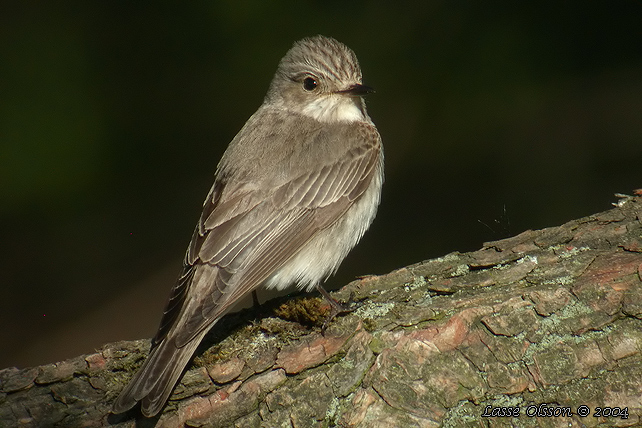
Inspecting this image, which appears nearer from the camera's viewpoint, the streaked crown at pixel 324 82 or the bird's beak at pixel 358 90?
the bird's beak at pixel 358 90

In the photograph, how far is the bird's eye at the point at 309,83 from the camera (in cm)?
462

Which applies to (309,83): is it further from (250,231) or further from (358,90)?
(250,231)

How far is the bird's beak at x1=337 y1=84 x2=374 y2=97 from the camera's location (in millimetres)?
4319

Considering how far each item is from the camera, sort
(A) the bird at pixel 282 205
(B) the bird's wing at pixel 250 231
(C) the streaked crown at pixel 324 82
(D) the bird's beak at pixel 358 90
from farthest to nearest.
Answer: (C) the streaked crown at pixel 324 82, (D) the bird's beak at pixel 358 90, (B) the bird's wing at pixel 250 231, (A) the bird at pixel 282 205

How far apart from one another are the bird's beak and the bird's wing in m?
0.25

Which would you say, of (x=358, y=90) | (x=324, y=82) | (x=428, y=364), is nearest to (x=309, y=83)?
(x=324, y=82)

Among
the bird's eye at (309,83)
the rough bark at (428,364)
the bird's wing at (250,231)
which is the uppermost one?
the bird's eye at (309,83)

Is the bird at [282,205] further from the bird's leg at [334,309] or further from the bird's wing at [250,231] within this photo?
the bird's leg at [334,309]

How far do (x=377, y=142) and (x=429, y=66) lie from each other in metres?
1.61

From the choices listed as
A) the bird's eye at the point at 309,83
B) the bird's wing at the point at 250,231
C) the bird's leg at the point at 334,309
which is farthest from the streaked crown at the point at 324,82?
the bird's leg at the point at 334,309

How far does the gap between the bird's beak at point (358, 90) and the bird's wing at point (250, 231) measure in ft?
0.82

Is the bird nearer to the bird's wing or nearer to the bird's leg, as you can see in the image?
the bird's wing

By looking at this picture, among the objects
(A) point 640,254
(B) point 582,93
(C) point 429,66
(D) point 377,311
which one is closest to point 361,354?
(D) point 377,311

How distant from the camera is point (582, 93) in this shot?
594cm
